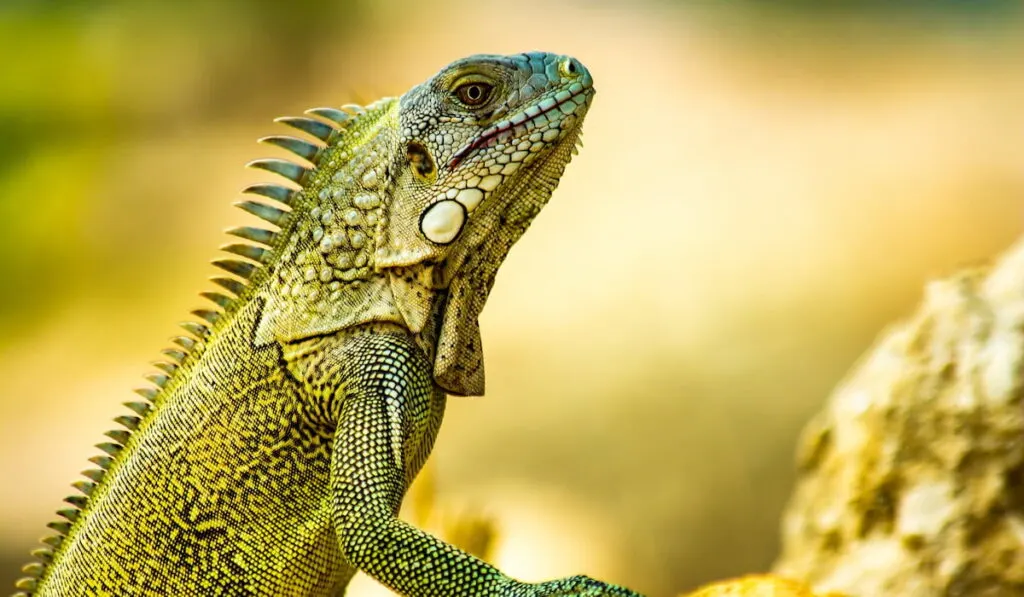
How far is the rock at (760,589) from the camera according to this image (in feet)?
10.2

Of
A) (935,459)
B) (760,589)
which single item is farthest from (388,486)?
(935,459)

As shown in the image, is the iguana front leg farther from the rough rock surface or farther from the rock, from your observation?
the rough rock surface

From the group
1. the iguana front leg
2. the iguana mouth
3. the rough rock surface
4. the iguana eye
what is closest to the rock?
the iguana front leg

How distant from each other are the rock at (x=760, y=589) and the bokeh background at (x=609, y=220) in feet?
12.0

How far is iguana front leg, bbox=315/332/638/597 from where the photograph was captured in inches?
104

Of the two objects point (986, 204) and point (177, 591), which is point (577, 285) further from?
point (177, 591)

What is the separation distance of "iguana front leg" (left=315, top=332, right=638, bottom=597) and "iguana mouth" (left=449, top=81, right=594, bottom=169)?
639 mm

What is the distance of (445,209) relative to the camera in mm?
2994

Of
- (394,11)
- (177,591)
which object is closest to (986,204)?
(394,11)

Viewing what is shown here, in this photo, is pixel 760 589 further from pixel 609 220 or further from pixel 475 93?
pixel 609 220

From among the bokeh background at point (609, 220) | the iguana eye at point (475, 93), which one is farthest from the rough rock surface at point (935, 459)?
the bokeh background at point (609, 220)

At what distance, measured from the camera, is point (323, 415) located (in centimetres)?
300

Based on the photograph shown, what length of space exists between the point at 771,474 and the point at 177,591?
5558 mm

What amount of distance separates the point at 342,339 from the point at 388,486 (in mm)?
534
